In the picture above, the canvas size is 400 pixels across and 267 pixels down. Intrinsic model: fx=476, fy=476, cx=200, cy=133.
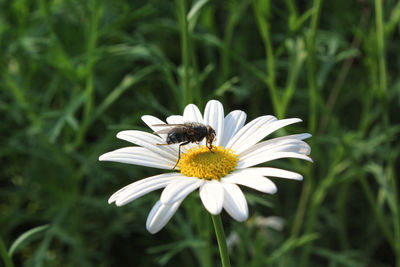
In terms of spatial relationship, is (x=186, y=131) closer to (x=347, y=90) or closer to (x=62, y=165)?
(x=62, y=165)

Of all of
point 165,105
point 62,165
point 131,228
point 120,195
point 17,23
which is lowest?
point 120,195

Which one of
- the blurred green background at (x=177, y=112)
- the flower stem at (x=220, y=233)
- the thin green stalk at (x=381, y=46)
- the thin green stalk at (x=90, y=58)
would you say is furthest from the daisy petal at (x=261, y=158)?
the thin green stalk at (x=90, y=58)

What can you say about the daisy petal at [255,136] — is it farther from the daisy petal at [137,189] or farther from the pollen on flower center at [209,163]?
the daisy petal at [137,189]

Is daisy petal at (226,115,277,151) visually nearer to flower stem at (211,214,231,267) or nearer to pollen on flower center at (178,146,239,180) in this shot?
pollen on flower center at (178,146,239,180)

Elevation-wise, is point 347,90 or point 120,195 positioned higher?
point 347,90

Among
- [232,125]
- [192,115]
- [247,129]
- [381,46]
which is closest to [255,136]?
[247,129]

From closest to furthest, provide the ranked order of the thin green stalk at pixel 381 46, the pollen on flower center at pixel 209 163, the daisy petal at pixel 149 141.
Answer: the pollen on flower center at pixel 209 163, the daisy petal at pixel 149 141, the thin green stalk at pixel 381 46

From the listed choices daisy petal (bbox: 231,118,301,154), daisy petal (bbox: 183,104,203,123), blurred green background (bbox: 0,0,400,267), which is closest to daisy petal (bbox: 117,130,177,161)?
daisy petal (bbox: 183,104,203,123)

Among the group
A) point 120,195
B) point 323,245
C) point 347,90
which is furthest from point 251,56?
point 120,195
